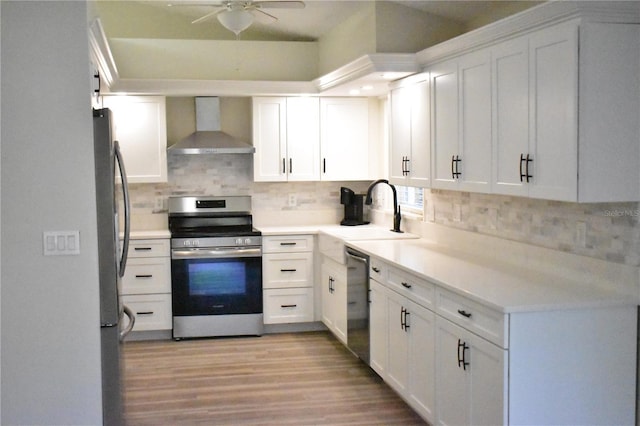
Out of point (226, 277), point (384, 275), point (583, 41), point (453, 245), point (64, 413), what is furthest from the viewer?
point (226, 277)

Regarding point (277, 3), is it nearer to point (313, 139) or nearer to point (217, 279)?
point (313, 139)

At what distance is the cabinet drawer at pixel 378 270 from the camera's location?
469cm

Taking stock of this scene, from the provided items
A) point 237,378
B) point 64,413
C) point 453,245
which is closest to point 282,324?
point 237,378

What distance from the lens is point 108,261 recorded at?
351 cm

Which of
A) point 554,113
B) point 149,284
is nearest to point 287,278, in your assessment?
point 149,284

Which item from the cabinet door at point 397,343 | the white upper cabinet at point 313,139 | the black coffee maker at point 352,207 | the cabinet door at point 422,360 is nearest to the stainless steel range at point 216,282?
the white upper cabinet at point 313,139

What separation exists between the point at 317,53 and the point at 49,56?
3867 millimetres

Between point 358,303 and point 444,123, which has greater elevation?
point 444,123

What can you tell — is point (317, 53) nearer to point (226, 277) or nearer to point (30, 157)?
point (226, 277)

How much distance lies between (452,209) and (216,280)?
2.24 metres

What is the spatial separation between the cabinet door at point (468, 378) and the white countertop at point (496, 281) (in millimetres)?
204

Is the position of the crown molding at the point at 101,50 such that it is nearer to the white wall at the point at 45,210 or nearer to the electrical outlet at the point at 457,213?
the white wall at the point at 45,210

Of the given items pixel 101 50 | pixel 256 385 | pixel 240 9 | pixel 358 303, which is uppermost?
pixel 240 9

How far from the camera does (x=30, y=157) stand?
11.0 ft
